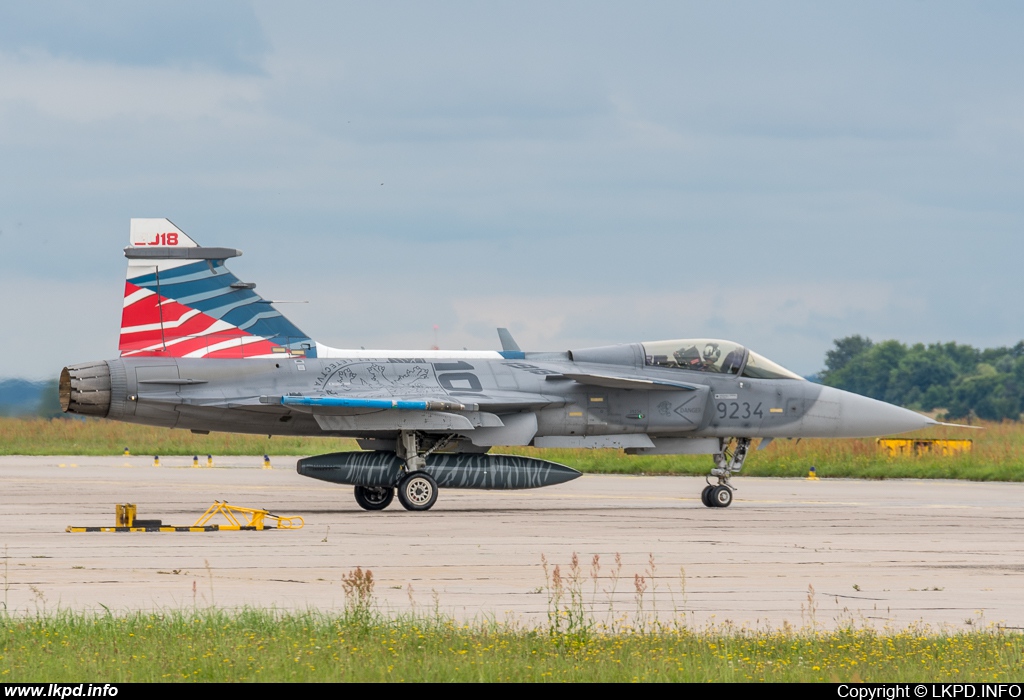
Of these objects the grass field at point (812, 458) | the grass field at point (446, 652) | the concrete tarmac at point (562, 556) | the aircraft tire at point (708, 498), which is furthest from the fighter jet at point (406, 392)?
the grass field at point (446, 652)

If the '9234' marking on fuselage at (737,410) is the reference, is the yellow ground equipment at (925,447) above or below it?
below

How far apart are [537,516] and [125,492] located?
10232 mm

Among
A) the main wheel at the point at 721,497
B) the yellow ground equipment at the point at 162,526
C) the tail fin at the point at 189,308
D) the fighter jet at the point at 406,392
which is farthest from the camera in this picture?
the main wheel at the point at 721,497

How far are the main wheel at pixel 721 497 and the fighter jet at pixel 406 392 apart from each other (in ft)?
0.10

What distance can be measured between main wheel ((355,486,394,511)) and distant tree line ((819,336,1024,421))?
67529mm

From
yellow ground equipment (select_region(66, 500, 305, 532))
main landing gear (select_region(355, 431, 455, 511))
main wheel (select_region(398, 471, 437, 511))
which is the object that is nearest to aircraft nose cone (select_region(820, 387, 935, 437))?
main landing gear (select_region(355, 431, 455, 511))

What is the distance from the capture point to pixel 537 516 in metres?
20.4

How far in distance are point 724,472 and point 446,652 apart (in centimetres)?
1550

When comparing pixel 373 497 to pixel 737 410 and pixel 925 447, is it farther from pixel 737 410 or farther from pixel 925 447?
pixel 925 447

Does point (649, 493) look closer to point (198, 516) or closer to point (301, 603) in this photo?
point (198, 516)

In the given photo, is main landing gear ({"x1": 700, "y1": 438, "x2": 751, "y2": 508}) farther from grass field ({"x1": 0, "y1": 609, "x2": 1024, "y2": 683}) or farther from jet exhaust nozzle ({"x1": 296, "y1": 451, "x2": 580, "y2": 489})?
grass field ({"x1": 0, "y1": 609, "x2": 1024, "y2": 683})

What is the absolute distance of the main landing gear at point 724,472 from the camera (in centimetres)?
2245

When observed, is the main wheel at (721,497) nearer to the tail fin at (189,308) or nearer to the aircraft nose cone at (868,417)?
the aircraft nose cone at (868,417)
